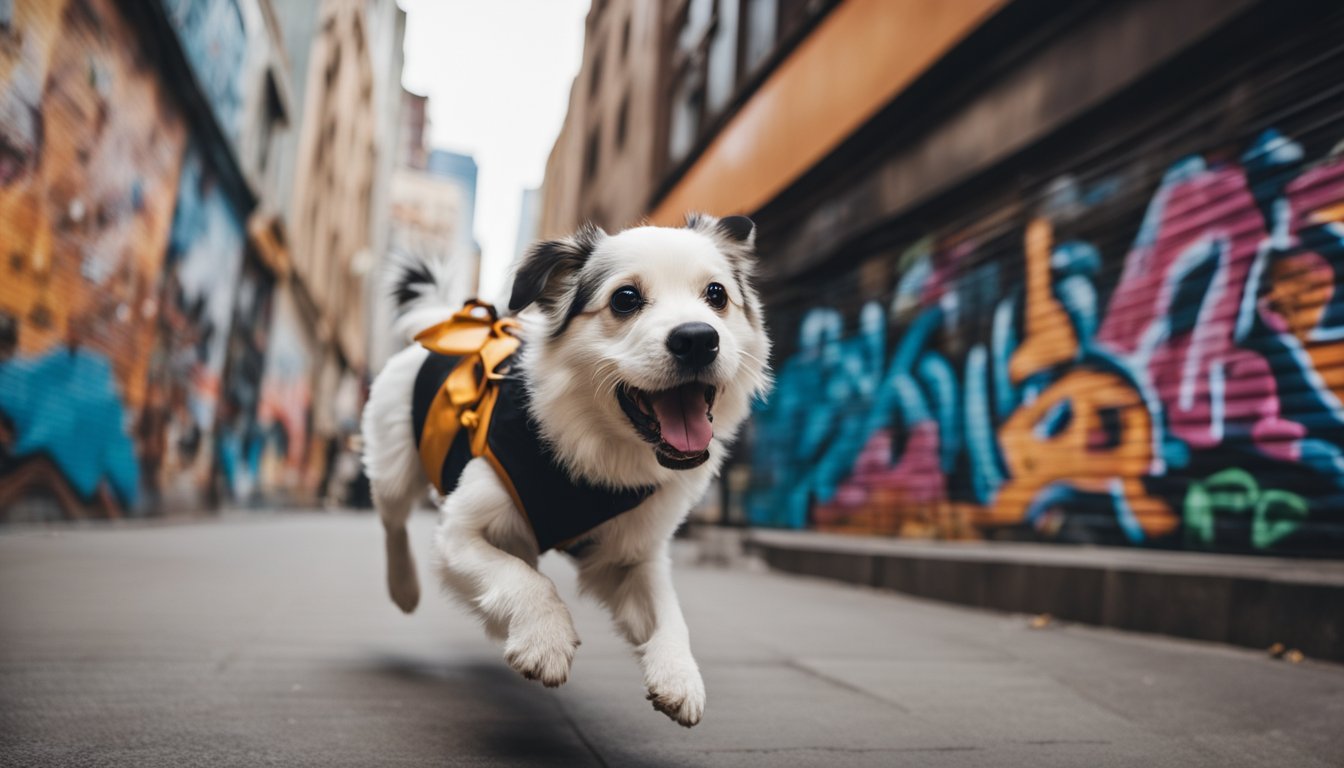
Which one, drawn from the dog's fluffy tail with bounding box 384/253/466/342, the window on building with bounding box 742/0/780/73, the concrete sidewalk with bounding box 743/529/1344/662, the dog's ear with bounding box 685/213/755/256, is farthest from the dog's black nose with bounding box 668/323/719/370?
the window on building with bounding box 742/0/780/73

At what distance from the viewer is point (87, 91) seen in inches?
347

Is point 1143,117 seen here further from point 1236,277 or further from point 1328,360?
point 1328,360

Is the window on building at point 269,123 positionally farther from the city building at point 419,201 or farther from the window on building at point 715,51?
the city building at point 419,201

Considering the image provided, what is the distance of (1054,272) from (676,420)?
17.0 ft

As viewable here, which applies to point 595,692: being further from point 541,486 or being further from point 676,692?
point 676,692

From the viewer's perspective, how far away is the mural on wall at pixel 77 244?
7641 millimetres

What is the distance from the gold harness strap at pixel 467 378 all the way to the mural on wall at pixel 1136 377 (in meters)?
3.82

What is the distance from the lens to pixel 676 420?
2.52 meters

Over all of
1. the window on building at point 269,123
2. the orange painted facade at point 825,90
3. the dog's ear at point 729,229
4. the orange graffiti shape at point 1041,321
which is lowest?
the dog's ear at point 729,229

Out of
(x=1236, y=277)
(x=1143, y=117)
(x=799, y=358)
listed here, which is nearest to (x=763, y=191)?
(x=799, y=358)

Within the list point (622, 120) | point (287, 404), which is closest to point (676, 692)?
point (622, 120)

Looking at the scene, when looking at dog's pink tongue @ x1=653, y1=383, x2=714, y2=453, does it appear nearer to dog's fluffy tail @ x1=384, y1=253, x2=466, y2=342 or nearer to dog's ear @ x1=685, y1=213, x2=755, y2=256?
dog's ear @ x1=685, y1=213, x2=755, y2=256

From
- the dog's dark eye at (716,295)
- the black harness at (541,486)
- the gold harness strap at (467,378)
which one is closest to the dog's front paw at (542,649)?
the black harness at (541,486)

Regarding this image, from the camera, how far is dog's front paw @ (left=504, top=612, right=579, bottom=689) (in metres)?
2.29
